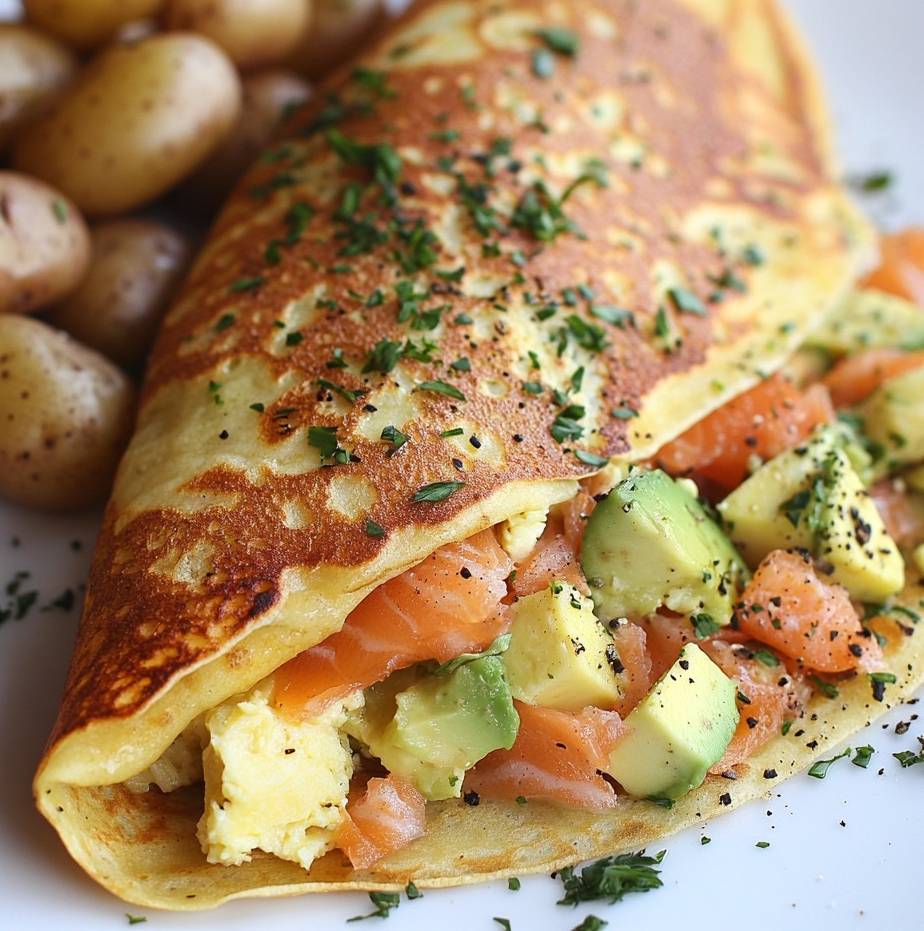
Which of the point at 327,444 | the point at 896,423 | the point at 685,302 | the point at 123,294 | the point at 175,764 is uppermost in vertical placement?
the point at 327,444

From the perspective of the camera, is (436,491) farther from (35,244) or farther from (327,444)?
(35,244)

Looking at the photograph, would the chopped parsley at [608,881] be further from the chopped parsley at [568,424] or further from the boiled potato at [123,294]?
the boiled potato at [123,294]

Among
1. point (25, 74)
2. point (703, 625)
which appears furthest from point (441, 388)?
point (25, 74)

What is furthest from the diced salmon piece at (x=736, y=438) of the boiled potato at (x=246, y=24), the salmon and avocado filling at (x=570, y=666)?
the boiled potato at (x=246, y=24)

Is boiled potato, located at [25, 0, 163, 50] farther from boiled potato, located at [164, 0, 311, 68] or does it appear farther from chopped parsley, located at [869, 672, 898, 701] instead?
chopped parsley, located at [869, 672, 898, 701]

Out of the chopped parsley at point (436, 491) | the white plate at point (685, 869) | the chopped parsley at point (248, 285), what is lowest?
the white plate at point (685, 869)

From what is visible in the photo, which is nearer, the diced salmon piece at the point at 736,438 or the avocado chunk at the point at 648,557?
the avocado chunk at the point at 648,557

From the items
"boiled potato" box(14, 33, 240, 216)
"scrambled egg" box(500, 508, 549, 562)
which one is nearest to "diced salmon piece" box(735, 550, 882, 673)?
"scrambled egg" box(500, 508, 549, 562)

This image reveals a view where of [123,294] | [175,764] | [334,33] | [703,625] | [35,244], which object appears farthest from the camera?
[334,33]
